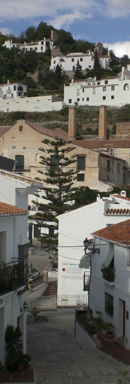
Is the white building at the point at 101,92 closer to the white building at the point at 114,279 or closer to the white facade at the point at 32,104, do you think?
the white facade at the point at 32,104

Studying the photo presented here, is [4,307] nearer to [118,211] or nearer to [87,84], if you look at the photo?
[118,211]

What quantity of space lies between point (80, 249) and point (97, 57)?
85.5 m

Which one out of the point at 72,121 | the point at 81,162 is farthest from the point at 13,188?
the point at 72,121

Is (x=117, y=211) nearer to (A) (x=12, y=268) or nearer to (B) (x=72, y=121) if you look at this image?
(A) (x=12, y=268)

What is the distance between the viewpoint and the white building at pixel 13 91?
302 ft

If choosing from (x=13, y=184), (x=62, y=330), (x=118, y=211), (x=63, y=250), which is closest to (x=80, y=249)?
(x=63, y=250)

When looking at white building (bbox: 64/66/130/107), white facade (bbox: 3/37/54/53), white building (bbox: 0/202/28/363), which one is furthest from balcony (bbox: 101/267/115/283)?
white facade (bbox: 3/37/54/53)

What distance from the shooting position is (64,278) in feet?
69.4

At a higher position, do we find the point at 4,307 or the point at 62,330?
the point at 4,307

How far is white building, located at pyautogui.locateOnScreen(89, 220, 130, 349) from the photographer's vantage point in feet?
41.0

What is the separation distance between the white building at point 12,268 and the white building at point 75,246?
918 centimetres

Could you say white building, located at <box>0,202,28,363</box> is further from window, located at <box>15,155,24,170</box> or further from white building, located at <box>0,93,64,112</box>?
white building, located at <box>0,93,64,112</box>

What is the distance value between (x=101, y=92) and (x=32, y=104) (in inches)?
505

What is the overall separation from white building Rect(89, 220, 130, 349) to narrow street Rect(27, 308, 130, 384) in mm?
1161
